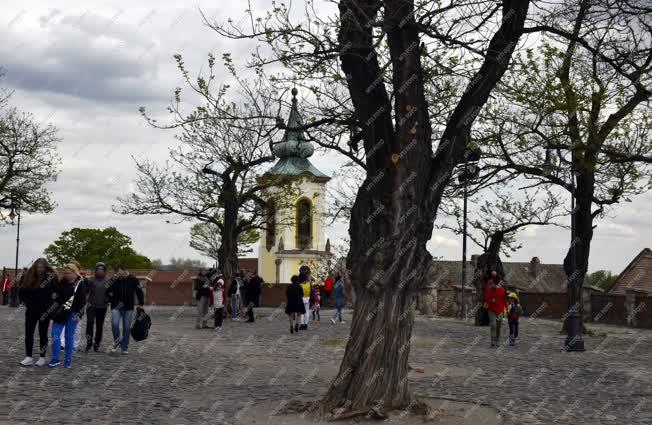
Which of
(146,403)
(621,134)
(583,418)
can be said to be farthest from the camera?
(621,134)

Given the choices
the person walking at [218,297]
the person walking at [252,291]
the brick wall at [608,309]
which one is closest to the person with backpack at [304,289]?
the person walking at [218,297]

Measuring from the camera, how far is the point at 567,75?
22.4 m

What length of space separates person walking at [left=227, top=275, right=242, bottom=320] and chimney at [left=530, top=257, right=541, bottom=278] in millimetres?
73980

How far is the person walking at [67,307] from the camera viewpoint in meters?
14.4

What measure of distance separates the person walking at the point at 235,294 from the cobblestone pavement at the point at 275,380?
6.06 meters

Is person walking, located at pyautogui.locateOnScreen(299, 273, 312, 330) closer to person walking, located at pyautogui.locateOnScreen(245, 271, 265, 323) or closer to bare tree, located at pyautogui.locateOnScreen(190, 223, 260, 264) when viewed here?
person walking, located at pyautogui.locateOnScreen(245, 271, 265, 323)

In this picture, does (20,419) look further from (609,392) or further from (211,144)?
(211,144)

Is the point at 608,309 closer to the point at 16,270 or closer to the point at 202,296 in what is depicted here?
the point at 202,296

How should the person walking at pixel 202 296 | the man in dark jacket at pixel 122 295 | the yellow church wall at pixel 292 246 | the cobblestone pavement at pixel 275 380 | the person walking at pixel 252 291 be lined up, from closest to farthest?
1. the cobblestone pavement at pixel 275 380
2. the man in dark jacket at pixel 122 295
3. the person walking at pixel 202 296
4. the person walking at pixel 252 291
5. the yellow church wall at pixel 292 246

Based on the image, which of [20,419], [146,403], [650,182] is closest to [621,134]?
[650,182]

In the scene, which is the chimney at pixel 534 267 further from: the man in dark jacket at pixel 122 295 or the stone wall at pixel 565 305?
the man in dark jacket at pixel 122 295

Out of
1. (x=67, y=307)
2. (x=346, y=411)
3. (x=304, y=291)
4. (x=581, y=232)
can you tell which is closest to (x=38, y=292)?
(x=67, y=307)

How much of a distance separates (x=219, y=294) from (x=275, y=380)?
11291mm

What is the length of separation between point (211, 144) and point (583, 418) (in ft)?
78.9
